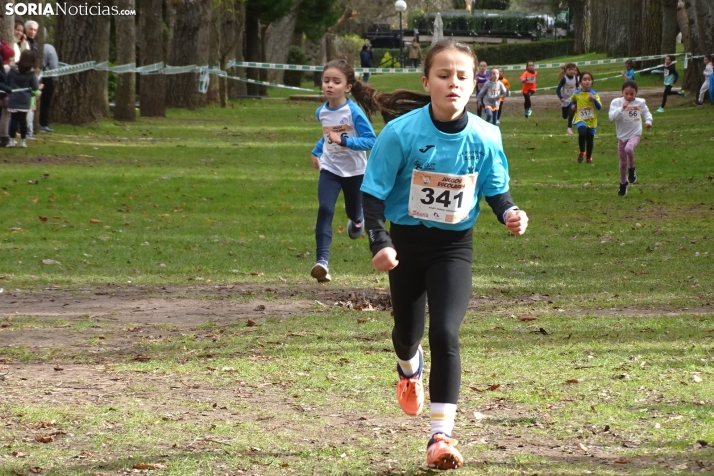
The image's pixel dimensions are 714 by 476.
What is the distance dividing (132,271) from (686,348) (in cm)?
598

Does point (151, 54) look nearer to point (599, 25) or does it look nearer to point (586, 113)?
point (586, 113)

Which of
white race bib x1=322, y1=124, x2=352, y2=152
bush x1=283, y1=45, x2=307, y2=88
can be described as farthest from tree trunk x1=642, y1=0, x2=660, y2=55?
white race bib x1=322, y1=124, x2=352, y2=152

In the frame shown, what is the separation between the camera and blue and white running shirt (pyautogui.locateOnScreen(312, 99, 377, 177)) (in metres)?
10.3

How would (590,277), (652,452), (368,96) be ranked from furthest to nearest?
(590,277)
(368,96)
(652,452)

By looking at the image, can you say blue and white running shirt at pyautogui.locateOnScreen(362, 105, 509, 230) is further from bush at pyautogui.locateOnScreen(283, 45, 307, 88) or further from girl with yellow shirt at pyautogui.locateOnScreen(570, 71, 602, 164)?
bush at pyautogui.locateOnScreen(283, 45, 307, 88)

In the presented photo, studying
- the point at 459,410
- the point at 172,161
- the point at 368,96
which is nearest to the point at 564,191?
the point at 172,161

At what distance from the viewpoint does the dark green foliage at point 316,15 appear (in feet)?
178

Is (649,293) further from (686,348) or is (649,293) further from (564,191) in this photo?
(564,191)

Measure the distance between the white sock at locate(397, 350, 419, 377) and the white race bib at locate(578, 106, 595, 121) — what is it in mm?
16890

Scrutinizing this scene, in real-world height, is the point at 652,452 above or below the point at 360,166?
below

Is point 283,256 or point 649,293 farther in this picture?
point 283,256

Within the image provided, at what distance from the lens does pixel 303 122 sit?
34812mm

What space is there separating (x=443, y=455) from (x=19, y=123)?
61.1ft

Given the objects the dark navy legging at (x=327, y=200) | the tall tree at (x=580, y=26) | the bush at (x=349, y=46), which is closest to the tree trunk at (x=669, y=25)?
the tall tree at (x=580, y=26)
